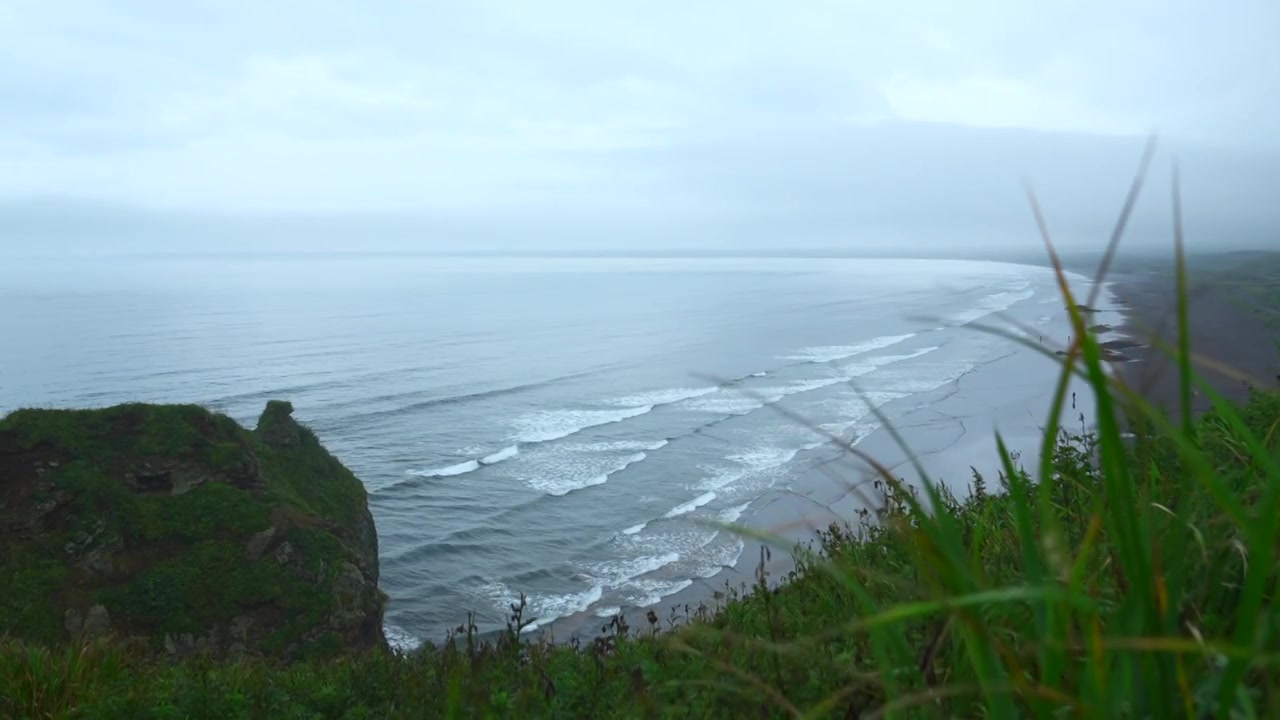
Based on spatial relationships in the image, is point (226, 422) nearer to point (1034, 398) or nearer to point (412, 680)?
point (412, 680)

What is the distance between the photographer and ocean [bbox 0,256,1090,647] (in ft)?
54.1

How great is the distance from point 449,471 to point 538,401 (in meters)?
9.89

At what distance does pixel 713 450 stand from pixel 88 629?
55.1 feet

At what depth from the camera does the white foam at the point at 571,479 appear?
2125cm

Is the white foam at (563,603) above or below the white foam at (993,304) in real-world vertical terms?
below

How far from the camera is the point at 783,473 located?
21.7m

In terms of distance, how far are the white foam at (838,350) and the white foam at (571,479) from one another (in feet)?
62.3

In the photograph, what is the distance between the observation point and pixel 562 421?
1141 inches

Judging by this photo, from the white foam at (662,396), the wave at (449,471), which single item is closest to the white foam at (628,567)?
the wave at (449,471)

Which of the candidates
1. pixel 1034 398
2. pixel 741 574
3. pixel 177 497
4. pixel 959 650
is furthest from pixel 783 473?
pixel 959 650

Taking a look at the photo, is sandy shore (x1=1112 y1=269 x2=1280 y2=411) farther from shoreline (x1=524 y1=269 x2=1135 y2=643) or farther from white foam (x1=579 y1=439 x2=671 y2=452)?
white foam (x1=579 y1=439 x2=671 y2=452)

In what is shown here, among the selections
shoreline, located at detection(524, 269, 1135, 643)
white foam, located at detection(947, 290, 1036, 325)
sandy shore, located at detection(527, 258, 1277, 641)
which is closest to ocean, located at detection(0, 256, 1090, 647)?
shoreline, located at detection(524, 269, 1135, 643)

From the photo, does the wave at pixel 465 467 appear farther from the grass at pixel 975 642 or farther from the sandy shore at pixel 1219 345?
the grass at pixel 975 642

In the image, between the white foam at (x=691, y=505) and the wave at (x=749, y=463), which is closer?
the white foam at (x=691, y=505)
